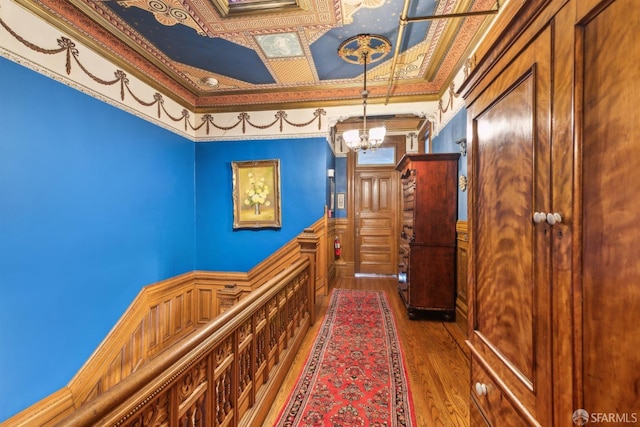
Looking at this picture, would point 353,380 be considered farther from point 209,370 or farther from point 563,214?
point 563,214

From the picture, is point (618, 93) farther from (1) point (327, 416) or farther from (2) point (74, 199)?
(2) point (74, 199)

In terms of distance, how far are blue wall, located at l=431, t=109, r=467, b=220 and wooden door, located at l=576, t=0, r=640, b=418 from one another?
2.41 m

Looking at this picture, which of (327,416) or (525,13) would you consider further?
(327,416)

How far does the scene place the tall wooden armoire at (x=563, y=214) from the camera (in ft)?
1.64

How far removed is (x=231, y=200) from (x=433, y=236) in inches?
121

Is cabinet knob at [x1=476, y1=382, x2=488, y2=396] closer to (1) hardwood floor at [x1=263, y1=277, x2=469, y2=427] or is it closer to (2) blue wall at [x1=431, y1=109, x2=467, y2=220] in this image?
(1) hardwood floor at [x1=263, y1=277, x2=469, y2=427]

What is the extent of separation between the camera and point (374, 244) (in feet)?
18.0

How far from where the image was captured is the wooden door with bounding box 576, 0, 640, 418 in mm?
483

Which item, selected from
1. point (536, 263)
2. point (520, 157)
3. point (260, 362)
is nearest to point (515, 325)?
point (536, 263)

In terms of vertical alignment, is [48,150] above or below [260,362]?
above

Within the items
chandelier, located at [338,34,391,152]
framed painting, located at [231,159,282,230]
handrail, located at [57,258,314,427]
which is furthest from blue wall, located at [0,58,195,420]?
chandelier, located at [338,34,391,152]

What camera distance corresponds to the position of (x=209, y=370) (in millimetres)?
1209

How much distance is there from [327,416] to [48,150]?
Result: 305cm

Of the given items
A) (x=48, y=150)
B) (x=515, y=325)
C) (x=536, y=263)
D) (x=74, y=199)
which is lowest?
(x=515, y=325)
